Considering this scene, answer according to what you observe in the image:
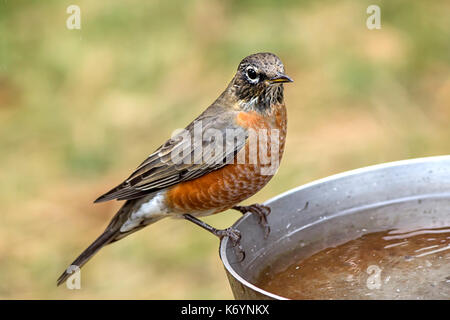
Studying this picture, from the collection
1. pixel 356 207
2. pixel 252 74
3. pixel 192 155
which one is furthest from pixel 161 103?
pixel 356 207

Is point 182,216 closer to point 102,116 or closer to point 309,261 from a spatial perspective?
point 309,261

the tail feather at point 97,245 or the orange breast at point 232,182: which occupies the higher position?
the orange breast at point 232,182

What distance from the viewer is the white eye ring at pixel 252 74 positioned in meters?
4.05

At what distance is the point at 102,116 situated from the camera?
8.41 m

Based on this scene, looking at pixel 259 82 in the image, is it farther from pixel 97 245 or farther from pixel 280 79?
pixel 97 245

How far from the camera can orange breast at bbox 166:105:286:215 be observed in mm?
3949

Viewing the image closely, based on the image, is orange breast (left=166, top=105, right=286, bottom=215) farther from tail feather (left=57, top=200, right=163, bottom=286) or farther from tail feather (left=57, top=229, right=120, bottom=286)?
tail feather (left=57, top=229, right=120, bottom=286)

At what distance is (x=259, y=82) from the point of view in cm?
407

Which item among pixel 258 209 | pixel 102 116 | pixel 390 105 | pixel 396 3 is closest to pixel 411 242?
pixel 258 209

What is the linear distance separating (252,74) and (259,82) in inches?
2.4

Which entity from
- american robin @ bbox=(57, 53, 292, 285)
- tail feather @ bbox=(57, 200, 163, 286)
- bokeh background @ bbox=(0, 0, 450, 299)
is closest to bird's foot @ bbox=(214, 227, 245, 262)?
american robin @ bbox=(57, 53, 292, 285)

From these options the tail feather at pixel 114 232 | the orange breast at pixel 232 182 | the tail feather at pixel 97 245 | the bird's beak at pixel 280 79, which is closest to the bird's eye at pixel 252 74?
the bird's beak at pixel 280 79

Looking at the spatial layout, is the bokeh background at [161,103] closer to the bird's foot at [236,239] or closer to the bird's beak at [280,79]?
the bird's beak at [280,79]
